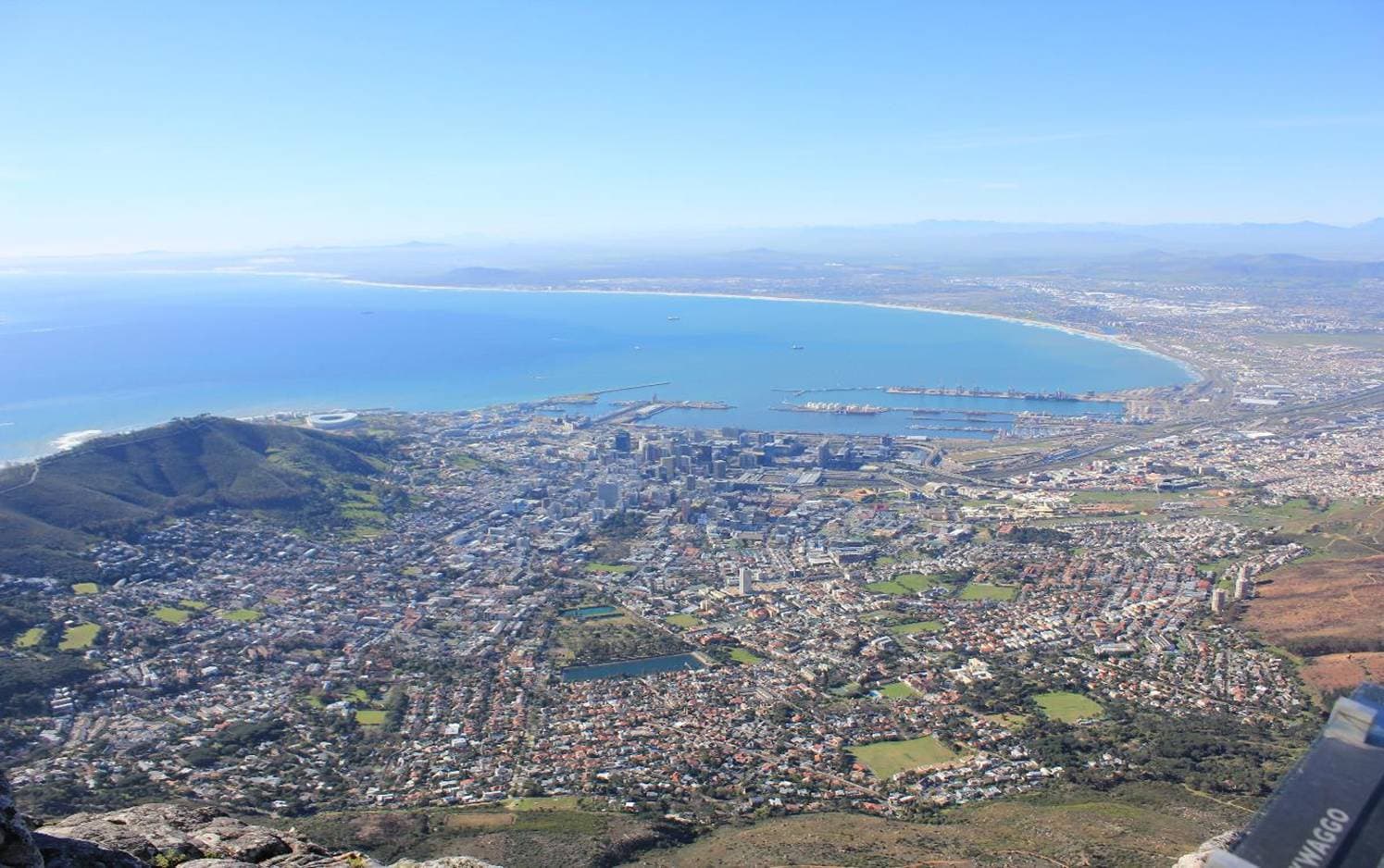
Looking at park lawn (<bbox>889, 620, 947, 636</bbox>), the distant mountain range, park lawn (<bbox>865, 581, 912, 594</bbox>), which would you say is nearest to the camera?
park lawn (<bbox>889, 620, 947, 636</bbox>)

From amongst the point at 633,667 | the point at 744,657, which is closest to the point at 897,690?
the point at 744,657

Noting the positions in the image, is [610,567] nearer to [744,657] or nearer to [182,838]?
[744,657]

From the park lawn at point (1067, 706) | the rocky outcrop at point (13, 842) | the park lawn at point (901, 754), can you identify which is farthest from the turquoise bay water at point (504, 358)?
the rocky outcrop at point (13, 842)

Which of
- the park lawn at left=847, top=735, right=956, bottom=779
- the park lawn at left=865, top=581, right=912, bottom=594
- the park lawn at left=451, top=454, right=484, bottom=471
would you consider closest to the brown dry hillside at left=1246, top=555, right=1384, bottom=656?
the park lawn at left=865, top=581, right=912, bottom=594

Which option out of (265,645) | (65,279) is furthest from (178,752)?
(65,279)

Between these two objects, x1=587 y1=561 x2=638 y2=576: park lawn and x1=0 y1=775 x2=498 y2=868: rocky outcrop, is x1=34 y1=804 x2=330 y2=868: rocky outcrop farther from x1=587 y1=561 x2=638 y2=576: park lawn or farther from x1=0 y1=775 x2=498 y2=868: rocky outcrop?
x1=587 y1=561 x2=638 y2=576: park lawn

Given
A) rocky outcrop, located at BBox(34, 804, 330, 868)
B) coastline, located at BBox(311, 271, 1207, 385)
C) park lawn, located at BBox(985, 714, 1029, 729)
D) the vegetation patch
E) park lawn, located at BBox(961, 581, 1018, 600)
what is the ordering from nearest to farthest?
rocky outcrop, located at BBox(34, 804, 330, 868) < park lawn, located at BBox(985, 714, 1029, 729) < the vegetation patch < park lawn, located at BBox(961, 581, 1018, 600) < coastline, located at BBox(311, 271, 1207, 385)
